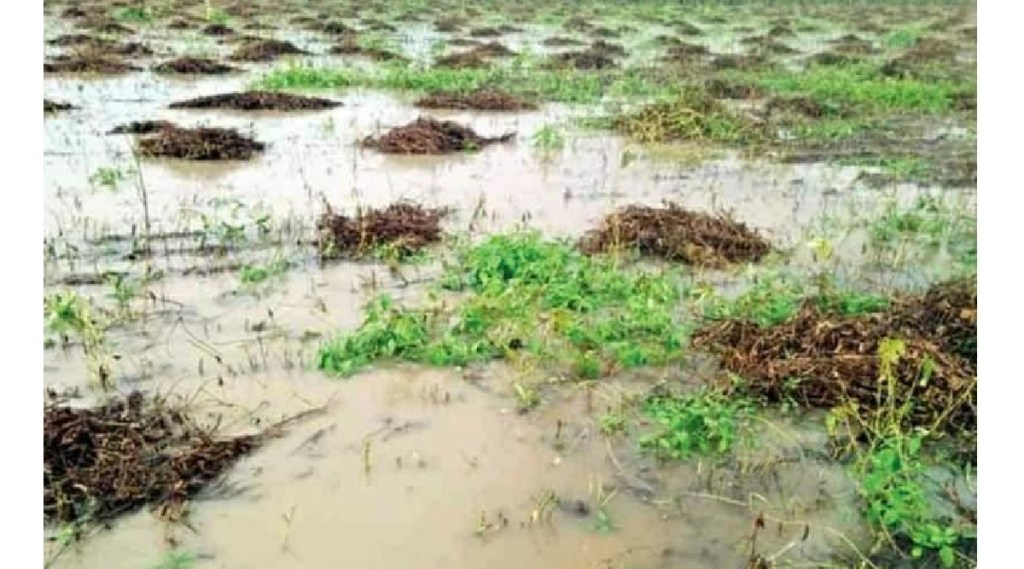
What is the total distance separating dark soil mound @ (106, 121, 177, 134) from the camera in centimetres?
1011

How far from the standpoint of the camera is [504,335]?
17.7ft

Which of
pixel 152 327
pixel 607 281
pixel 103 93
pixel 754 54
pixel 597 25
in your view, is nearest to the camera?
pixel 152 327

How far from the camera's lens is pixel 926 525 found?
3754 mm

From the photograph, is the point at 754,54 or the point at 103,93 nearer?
the point at 103,93

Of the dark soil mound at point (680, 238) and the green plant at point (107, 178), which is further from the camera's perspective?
the green plant at point (107, 178)

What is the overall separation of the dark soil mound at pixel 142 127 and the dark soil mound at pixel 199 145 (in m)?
0.65

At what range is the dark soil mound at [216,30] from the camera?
62.2 feet

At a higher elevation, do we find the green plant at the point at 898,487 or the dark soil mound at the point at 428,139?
the dark soil mound at the point at 428,139

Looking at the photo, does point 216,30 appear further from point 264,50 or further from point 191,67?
point 191,67

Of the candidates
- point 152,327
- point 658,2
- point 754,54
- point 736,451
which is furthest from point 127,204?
point 658,2

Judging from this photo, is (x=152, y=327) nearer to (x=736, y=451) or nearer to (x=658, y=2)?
(x=736, y=451)

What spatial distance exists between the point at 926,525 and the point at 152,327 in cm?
419

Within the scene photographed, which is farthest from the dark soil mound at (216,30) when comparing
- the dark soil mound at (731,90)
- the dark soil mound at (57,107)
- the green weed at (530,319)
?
the green weed at (530,319)

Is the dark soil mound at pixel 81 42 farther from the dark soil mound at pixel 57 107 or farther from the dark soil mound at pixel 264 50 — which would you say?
the dark soil mound at pixel 57 107
